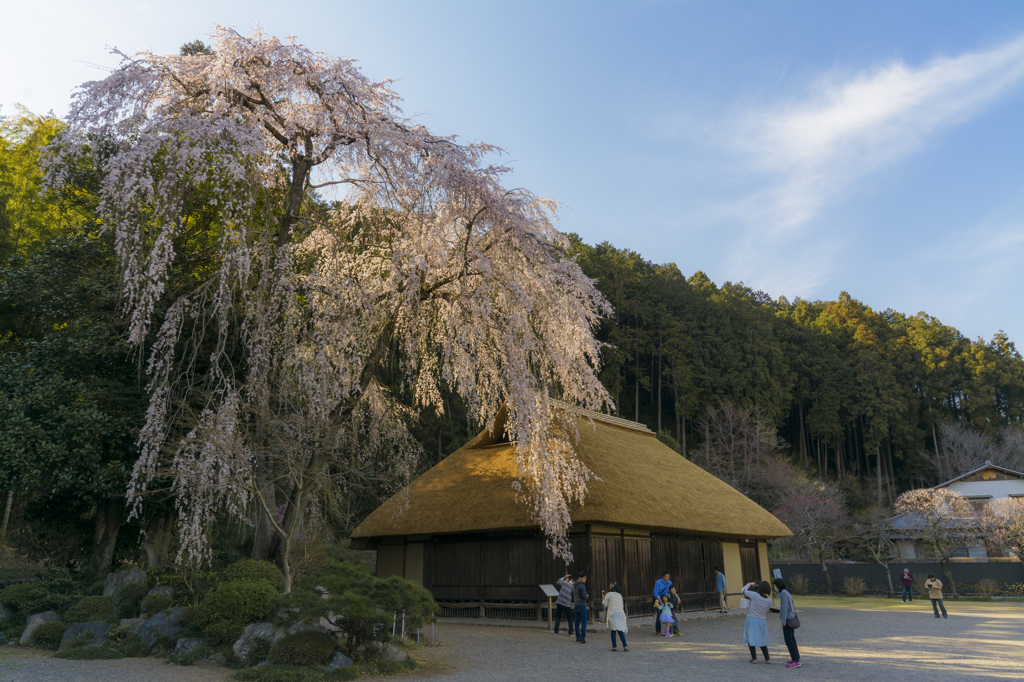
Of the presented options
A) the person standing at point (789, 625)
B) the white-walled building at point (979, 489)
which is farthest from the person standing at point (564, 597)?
the white-walled building at point (979, 489)

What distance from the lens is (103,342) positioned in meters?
10.8

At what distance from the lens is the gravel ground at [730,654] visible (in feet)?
24.0

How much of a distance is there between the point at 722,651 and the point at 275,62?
11.3 m

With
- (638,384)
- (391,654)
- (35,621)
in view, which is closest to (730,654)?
(391,654)

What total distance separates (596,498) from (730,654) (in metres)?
3.88

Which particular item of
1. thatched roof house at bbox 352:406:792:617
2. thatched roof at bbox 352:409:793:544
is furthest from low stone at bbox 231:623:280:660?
thatched roof at bbox 352:409:793:544

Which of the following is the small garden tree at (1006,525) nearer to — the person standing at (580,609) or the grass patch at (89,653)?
the person standing at (580,609)

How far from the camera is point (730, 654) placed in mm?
9195

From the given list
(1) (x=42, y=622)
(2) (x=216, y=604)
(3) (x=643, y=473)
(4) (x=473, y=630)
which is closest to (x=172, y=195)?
(2) (x=216, y=604)

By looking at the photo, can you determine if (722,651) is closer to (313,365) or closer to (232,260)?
(313,365)

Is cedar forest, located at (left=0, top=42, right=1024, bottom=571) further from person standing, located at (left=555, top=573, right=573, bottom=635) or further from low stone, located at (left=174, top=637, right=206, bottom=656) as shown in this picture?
person standing, located at (left=555, top=573, right=573, bottom=635)

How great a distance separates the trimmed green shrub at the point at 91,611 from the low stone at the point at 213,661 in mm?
2845

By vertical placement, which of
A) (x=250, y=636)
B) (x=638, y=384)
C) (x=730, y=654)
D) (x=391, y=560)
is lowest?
(x=730, y=654)

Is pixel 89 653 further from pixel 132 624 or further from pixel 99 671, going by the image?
pixel 99 671
